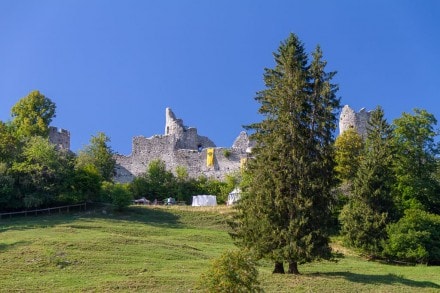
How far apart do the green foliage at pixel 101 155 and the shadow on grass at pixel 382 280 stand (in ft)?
109

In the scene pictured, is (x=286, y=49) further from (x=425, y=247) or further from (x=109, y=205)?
(x=109, y=205)

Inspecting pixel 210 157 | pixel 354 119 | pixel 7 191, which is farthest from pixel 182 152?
pixel 7 191

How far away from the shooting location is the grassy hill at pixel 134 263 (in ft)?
81.8

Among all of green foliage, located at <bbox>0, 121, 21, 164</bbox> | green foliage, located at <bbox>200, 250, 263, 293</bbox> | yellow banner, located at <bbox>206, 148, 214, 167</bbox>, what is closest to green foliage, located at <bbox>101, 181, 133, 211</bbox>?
green foliage, located at <bbox>0, 121, 21, 164</bbox>

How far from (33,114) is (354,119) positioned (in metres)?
30.4

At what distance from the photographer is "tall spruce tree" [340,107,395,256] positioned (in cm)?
3972

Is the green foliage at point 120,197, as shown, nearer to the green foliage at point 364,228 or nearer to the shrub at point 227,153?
the green foliage at point 364,228

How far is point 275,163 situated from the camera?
28.6 meters

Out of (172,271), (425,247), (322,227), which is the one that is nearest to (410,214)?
(425,247)

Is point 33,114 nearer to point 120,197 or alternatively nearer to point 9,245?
point 120,197

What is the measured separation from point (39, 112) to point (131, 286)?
44052 millimetres

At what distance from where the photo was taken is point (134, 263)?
28828mm

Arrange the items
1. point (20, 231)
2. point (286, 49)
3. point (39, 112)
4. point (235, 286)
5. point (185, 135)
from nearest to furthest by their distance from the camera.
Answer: point (235, 286) < point (286, 49) < point (20, 231) < point (39, 112) < point (185, 135)

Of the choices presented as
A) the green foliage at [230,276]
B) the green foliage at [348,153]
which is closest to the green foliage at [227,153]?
the green foliage at [348,153]
